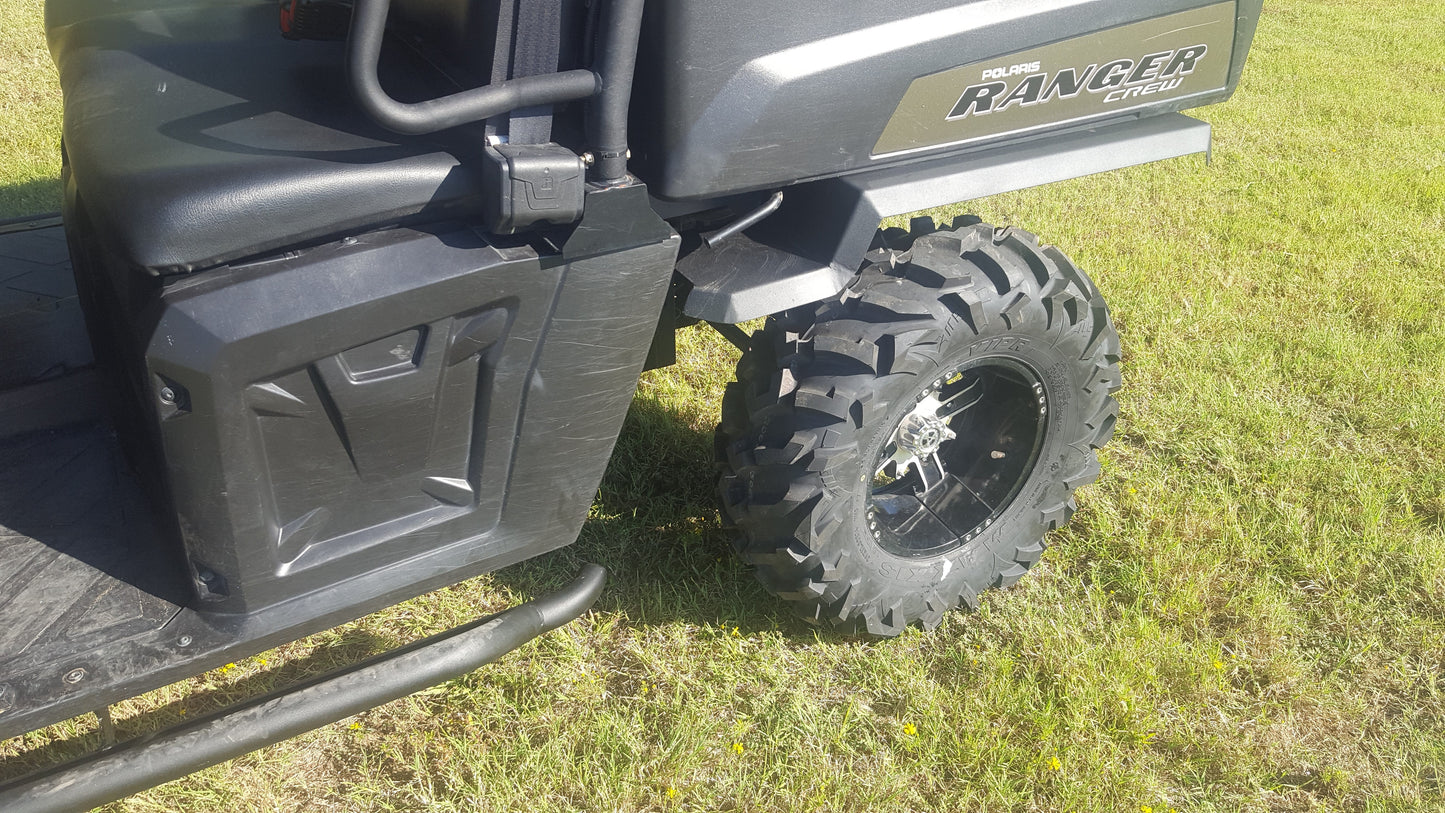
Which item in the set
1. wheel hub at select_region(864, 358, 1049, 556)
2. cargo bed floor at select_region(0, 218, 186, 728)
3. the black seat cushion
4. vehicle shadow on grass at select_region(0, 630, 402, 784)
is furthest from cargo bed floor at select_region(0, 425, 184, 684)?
wheel hub at select_region(864, 358, 1049, 556)

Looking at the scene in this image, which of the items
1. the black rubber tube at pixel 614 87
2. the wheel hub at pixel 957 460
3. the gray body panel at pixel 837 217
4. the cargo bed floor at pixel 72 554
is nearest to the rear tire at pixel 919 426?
the wheel hub at pixel 957 460

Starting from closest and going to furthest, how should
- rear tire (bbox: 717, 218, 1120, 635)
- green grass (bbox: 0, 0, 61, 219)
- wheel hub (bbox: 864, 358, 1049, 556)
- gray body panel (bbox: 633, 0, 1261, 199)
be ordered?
gray body panel (bbox: 633, 0, 1261, 199) → rear tire (bbox: 717, 218, 1120, 635) → wheel hub (bbox: 864, 358, 1049, 556) → green grass (bbox: 0, 0, 61, 219)

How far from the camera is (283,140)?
5.16 feet

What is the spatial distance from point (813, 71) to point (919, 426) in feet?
2.91

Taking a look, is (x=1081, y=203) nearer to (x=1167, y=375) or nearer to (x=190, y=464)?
(x=1167, y=375)

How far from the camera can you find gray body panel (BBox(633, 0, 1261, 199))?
158 cm

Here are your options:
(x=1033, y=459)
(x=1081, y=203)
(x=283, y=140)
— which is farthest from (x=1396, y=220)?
(x=283, y=140)

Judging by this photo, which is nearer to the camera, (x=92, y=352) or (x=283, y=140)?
(x=283, y=140)

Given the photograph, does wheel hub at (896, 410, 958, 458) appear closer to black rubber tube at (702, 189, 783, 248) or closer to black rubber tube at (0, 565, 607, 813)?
black rubber tube at (702, 189, 783, 248)

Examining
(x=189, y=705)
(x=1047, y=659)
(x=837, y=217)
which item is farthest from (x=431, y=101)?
(x=1047, y=659)

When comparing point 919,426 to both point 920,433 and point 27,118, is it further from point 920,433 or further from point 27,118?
point 27,118

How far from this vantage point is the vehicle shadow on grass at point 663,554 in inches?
96.0

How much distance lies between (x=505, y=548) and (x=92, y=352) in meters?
1.16

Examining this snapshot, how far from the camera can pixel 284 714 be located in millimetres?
1712
